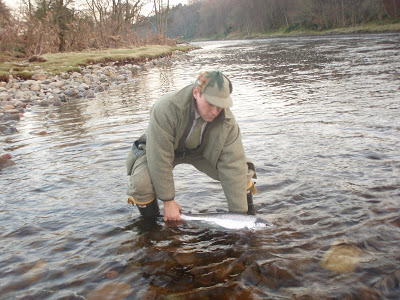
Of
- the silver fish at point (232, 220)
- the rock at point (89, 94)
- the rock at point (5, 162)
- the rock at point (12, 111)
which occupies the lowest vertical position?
the silver fish at point (232, 220)

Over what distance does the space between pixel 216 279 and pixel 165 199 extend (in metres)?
0.92

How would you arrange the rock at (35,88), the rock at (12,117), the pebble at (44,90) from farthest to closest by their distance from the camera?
1. the rock at (35,88)
2. the pebble at (44,90)
3. the rock at (12,117)

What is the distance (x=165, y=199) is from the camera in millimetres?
3482

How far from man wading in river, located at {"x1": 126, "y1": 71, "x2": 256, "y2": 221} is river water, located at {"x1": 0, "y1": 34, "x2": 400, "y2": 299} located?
44 cm

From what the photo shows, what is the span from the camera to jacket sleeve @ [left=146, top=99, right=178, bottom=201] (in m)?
3.32

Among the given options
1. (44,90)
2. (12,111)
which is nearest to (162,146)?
(12,111)

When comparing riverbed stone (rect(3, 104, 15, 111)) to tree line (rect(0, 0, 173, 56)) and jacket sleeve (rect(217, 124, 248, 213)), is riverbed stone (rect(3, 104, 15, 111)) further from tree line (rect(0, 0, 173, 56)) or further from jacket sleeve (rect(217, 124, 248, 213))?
tree line (rect(0, 0, 173, 56))

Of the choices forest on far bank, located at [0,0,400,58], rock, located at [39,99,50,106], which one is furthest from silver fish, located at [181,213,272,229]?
forest on far bank, located at [0,0,400,58]

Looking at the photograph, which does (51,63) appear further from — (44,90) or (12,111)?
(12,111)

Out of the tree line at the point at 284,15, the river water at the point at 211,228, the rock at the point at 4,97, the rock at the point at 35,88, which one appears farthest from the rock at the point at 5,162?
the tree line at the point at 284,15

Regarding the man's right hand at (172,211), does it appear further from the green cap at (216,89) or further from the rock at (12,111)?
the rock at (12,111)

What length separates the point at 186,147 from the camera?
3.62 meters

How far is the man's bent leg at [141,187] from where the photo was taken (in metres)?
3.55

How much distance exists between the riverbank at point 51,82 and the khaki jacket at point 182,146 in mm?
3564
